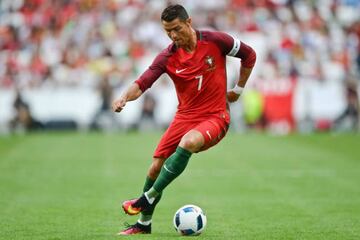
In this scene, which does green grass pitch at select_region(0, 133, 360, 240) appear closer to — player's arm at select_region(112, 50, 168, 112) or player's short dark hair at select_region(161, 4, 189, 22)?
player's arm at select_region(112, 50, 168, 112)

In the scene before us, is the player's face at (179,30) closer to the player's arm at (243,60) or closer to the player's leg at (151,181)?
the player's arm at (243,60)

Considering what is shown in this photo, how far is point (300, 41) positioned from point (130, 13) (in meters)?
6.40

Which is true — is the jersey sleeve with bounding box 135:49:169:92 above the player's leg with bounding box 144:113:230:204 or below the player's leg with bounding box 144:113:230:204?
above

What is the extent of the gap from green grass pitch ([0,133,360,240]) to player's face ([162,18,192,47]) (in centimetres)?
219

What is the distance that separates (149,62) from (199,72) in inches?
824

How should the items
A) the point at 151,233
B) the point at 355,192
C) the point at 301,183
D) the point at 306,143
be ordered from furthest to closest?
the point at 306,143 < the point at 301,183 < the point at 355,192 < the point at 151,233

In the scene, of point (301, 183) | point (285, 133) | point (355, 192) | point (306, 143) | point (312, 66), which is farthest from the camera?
point (312, 66)

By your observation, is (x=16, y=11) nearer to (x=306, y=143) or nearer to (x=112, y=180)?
(x=306, y=143)

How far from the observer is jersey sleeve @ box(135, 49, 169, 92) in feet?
33.1

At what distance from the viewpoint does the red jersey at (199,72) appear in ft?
33.3

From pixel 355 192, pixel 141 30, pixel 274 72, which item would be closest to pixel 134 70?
pixel 141 30

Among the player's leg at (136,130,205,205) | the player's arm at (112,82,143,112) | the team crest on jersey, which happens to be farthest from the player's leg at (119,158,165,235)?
the team crest on jersey

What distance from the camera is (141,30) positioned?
108ft

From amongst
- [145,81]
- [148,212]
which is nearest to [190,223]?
[148,212]
